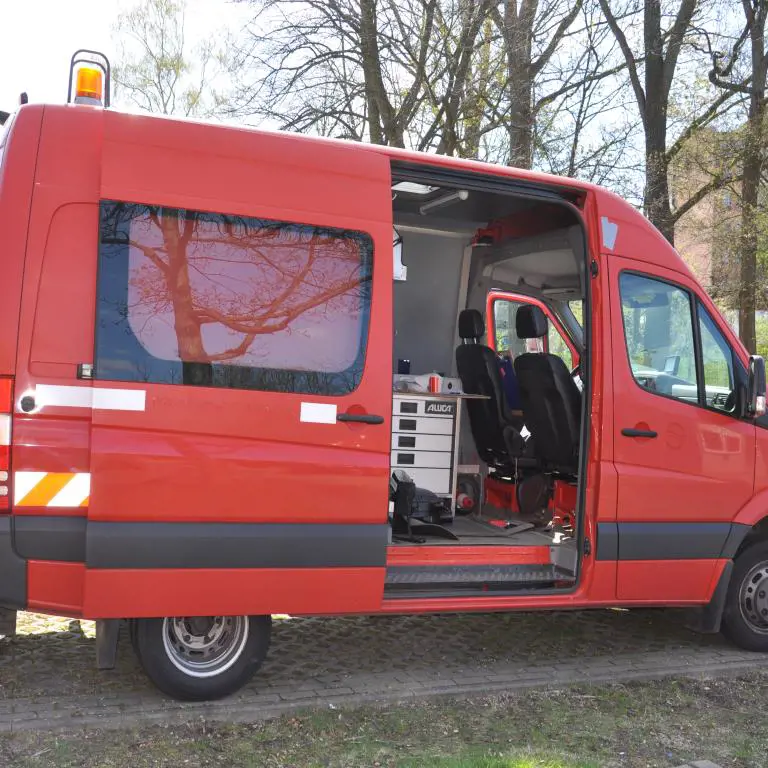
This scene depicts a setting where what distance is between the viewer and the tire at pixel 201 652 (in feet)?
13.5

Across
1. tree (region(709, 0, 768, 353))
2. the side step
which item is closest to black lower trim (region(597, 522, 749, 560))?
the side step

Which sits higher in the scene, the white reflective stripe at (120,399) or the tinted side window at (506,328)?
the tinted side window at (506,328)

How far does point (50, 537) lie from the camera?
3727 millimetres

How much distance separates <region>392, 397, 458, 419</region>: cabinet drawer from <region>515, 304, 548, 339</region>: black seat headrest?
0.70 m

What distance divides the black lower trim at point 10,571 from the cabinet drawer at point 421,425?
128 inches

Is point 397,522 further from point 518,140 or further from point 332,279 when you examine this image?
point 518,140

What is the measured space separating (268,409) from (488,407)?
10.1ft

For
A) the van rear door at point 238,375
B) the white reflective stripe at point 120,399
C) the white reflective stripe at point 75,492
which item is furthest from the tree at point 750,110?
the white reflective stripe at point 75,492

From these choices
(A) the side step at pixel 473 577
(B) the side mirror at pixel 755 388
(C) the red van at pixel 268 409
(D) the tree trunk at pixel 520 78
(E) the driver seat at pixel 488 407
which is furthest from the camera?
(D) the tree trunk at pixel 520 78

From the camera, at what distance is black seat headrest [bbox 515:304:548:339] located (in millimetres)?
6406

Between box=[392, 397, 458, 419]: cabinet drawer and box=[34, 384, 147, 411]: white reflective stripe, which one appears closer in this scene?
box=[34, 384, 147, 411]: white reflective stripe

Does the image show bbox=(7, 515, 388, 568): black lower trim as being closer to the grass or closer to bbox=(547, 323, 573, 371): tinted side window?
the grass

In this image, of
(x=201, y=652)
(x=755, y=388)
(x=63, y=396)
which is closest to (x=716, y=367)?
(x=755, y=388)

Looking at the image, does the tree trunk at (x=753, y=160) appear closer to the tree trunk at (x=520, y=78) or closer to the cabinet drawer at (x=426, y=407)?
the tree trunk at (x=520, y=78)
